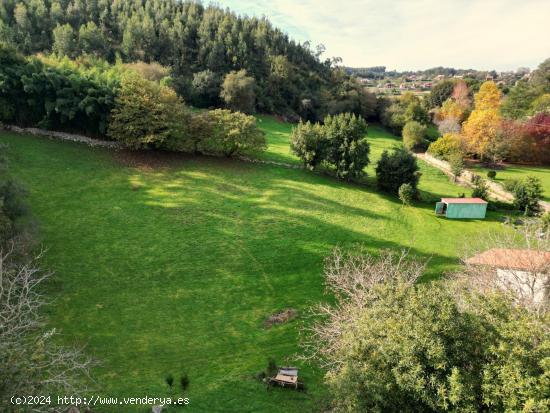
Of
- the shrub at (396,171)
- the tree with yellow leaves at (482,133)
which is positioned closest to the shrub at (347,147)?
the shrub at (396,171)

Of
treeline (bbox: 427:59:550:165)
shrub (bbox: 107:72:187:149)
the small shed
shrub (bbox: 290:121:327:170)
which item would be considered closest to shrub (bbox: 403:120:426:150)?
treeline (bbox: 427:59:550:165)

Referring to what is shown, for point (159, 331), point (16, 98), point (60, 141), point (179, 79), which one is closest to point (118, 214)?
point (159, 331)

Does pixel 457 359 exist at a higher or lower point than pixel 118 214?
higher

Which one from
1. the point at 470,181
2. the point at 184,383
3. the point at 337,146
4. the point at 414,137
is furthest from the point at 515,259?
the point at 414,137

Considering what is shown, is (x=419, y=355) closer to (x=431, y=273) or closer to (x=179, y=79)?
(x=431, y=273)

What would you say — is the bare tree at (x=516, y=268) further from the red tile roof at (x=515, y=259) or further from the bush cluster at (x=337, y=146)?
the bush cluster at (x=337, y=146)

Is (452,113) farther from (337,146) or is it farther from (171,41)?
(171,41)

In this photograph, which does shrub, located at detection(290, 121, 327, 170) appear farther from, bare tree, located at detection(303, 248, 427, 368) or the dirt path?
the dirt path
